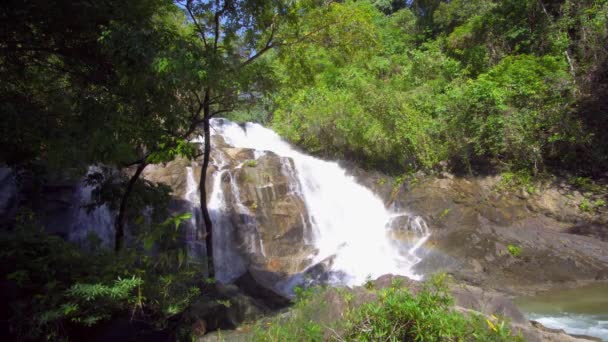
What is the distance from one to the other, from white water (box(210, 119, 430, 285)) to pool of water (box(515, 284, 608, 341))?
3021 mm

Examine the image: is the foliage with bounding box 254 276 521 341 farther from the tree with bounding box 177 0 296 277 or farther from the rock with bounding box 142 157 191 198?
the rock with bounding box 142 157 191 198

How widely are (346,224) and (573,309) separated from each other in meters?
7.30

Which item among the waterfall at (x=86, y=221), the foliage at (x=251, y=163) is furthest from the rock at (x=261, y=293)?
the foliage at (x=251, y=163)

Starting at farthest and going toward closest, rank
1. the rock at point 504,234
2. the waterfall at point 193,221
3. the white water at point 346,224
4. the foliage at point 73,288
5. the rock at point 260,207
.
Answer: the rock at point 260,207
the white water at point 346,224
the waterfall at point 193,221
the rock at point 504,234
the foliage at point 73,288

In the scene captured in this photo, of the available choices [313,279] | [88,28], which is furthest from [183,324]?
[313,279]

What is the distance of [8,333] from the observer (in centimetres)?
346

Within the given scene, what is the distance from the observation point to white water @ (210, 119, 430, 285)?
37.6ft

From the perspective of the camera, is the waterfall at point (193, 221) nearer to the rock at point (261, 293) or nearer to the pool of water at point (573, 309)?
the rock at point (261, 293)

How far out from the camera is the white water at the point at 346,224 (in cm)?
1146

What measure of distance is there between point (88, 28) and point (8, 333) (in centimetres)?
371

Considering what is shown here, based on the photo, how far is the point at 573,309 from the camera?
8039 mm

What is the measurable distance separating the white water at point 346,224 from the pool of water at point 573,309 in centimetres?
302

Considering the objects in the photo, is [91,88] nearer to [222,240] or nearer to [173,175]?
[222,240]

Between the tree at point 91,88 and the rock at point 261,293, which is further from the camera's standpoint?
the rock at point 261,293
